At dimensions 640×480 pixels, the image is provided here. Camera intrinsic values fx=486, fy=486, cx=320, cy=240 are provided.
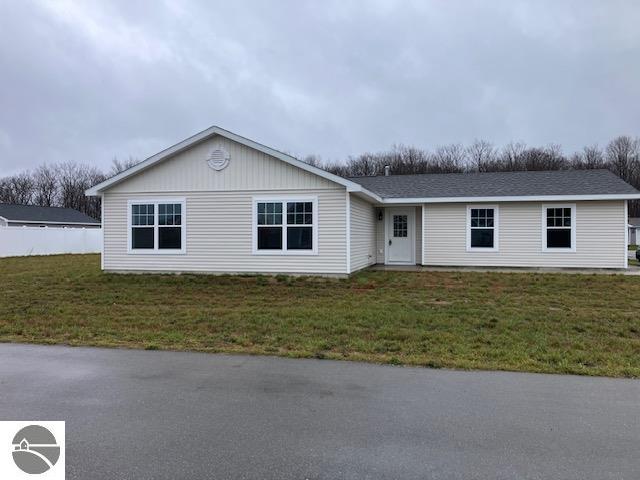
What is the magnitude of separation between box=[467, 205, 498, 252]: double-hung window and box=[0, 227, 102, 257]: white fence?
24.1m

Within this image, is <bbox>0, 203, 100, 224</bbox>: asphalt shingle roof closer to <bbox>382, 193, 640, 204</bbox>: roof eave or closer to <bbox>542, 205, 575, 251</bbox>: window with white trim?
<bbox>382, 193, 640, 204</bbox>: roof eave

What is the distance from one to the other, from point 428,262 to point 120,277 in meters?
9.87

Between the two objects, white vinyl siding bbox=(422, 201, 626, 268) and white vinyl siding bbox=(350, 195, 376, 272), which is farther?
white vinyl siding bbox=(422, 201, 626, 268)

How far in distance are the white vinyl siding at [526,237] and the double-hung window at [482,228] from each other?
160 millimetres

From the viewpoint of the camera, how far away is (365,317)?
8398 mm

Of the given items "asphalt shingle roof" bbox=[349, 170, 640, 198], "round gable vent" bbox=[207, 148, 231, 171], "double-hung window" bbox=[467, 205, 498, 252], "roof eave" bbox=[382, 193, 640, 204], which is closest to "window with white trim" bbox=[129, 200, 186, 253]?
"round gable vent" bbox=[207, 148, 231, 171]

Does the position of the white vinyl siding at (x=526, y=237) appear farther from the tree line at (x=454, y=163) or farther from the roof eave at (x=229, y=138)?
the tree line at (x=454, y=163)

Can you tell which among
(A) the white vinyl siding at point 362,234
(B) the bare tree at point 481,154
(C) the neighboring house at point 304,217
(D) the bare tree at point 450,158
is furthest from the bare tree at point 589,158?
(A) the white vinyl siding at point 362,234

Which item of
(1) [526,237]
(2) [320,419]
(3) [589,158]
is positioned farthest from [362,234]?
(3) [589,158]

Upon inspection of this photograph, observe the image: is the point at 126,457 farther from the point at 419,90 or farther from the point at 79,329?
the point at 419,90

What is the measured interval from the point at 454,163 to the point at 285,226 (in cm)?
4383

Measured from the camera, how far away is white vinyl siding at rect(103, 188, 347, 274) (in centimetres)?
1363

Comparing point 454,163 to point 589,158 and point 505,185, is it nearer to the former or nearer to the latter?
point 589,158

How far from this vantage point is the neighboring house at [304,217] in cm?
1380
